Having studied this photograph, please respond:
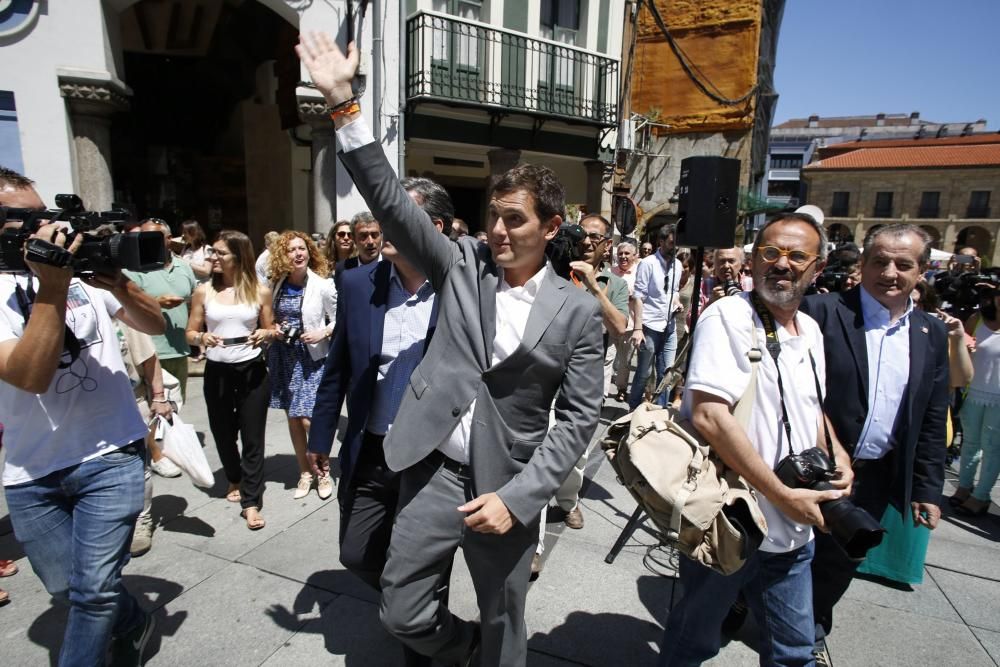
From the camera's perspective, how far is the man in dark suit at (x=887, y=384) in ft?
8.47

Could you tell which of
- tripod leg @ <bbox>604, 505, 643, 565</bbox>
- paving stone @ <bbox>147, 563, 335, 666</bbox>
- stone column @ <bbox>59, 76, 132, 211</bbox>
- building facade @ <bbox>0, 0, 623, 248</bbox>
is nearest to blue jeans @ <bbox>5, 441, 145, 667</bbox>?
paving stone @ <bbox>147, 563, 335, 666</bbox>

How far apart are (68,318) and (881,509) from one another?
11.9ft

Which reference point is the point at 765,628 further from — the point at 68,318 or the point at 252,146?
the point at 252,146

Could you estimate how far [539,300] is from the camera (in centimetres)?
199

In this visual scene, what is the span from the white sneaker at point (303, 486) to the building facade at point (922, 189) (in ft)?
169

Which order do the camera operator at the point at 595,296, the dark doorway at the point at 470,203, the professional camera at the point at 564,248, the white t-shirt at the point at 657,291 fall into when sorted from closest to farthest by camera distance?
Result: the professional camera at the point at 564,248 < the camera operator at the point at 595,296 < the white t-shirt at the point at 657,291 < the dark doorway at the point at 470,203

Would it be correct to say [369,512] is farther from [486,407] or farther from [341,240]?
[341,240]

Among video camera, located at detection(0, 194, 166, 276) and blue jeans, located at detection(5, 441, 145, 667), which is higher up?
video camera, located at detection(0, 194, 166, 276)

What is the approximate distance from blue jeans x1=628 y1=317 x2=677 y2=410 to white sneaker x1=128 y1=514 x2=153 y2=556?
4924mm

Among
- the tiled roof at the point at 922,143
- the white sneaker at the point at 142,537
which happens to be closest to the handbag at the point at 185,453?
the white sneaker at the point at 142,537

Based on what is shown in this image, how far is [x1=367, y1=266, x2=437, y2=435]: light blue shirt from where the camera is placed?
8.38 ft

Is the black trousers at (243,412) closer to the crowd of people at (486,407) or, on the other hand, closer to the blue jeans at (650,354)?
the crowd of people at (486,407)

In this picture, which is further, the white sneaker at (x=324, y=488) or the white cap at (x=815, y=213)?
the white sneaker at (x=324, y=488)

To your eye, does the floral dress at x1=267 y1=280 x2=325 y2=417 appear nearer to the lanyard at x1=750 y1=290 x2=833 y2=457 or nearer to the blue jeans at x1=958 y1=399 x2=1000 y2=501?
the lanyard at x1=750 y1=290 x2=833 y2=457
